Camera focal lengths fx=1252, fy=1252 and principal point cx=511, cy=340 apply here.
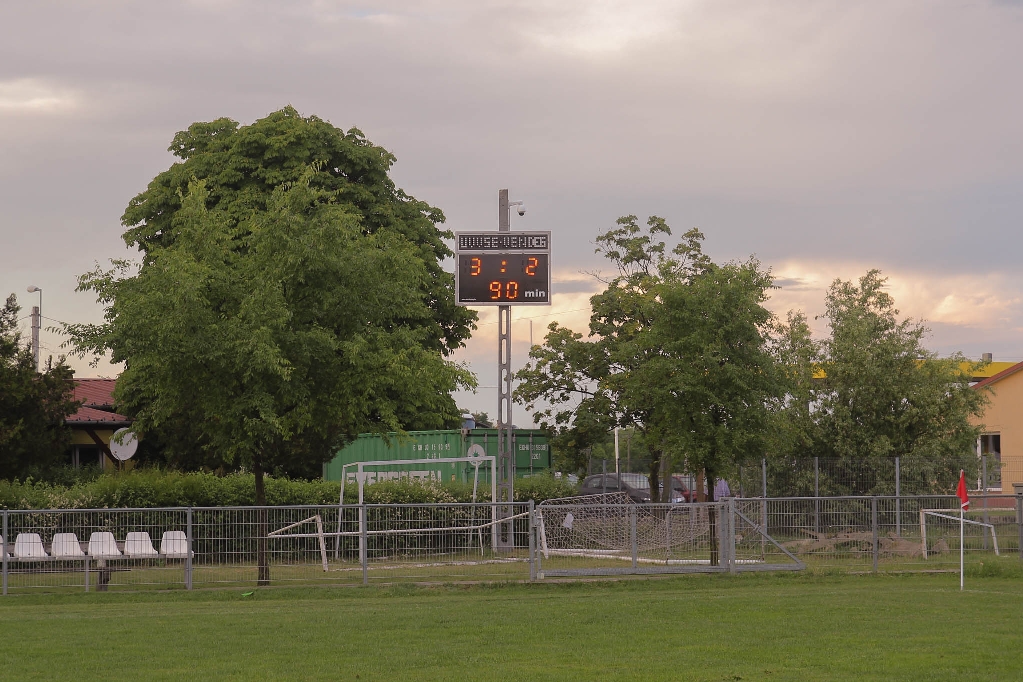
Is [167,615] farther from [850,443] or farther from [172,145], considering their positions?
[172,145]

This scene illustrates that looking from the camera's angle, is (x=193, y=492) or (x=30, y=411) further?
(x=30, y=411)

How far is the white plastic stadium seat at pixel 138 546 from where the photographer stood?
65.1 ft

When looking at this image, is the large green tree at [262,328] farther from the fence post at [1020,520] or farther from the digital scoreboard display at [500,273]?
the fence post at [1020,520]

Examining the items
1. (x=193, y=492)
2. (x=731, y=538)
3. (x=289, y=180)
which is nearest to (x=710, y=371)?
(x=731, y=538)

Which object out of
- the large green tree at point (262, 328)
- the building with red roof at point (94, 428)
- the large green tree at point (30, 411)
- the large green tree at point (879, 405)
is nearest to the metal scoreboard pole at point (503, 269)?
the large green tree at point (262, 328)

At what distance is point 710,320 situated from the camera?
79.8 feet

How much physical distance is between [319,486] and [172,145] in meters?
19.9

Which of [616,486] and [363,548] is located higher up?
[616,486]

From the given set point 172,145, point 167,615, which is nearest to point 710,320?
point 167,615

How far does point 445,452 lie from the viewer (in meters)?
34.7

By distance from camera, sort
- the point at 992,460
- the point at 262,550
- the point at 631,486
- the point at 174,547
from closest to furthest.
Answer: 1. the point at 174,547
2. the point at 262,550
3. the point at 992,460
4. the point at 631,486

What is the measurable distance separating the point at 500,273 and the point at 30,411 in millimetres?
12840

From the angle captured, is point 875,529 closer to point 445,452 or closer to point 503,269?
point 503,269

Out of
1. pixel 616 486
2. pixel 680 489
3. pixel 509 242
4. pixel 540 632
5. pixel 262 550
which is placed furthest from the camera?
pixel 680 489
